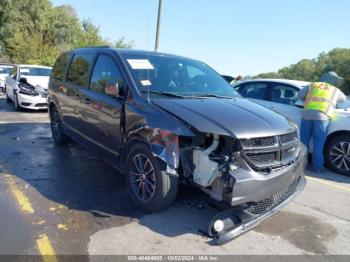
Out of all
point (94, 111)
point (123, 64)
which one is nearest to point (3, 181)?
point (94, 111)

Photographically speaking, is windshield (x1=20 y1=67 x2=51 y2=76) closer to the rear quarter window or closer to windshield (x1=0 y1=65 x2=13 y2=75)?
the rear quarter window

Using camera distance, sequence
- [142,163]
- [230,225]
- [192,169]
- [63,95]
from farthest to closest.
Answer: [63,95]
[142,163]
[192,169]
[230,225]

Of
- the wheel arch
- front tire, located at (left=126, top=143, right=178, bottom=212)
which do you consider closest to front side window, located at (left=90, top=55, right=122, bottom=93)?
front tire, located at (left=126, top=143, right=178, bottom=212)

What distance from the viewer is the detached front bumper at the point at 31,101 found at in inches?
477

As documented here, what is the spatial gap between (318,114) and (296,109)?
639 millimetres

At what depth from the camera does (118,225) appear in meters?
4.09

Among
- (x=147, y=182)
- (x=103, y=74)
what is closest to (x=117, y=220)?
(x=147, y=182)

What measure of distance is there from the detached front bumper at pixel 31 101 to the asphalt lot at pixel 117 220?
6.42 m

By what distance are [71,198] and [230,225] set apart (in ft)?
7.04

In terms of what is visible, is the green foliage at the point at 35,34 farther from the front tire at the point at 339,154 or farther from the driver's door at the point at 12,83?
the front tire at the point at 339,154

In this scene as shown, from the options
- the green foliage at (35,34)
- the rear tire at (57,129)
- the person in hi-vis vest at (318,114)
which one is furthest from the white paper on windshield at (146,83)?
the green foliage at (35,34)

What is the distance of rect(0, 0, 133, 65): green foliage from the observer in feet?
102

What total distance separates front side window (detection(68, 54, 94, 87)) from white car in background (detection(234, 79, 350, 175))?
9.00 feet

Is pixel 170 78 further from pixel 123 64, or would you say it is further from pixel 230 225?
pixel 230 225
